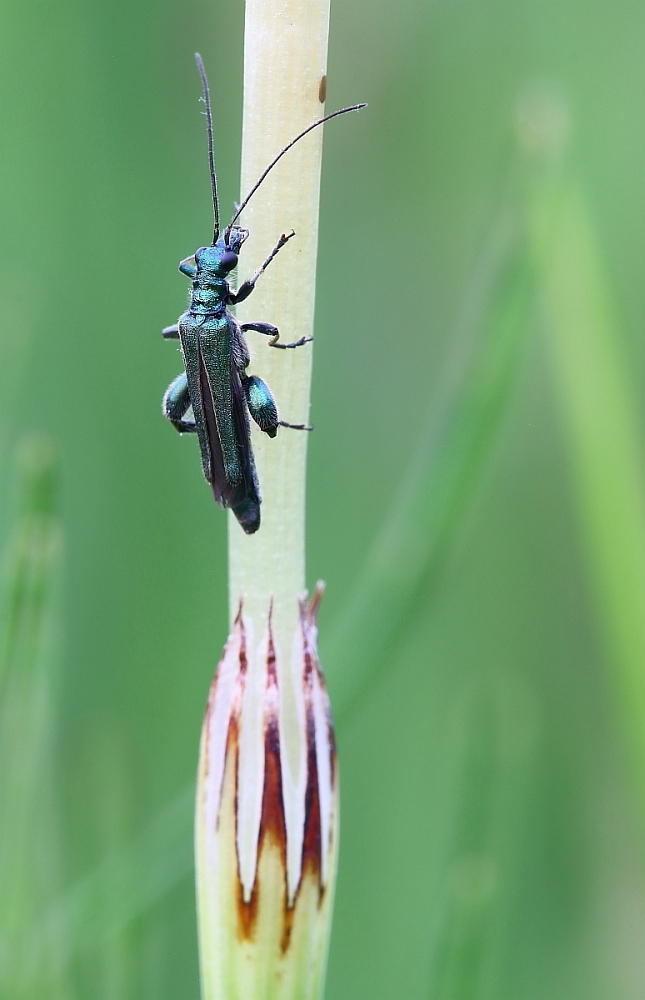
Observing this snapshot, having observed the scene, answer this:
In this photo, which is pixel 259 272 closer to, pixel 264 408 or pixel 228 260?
pixel 264 408

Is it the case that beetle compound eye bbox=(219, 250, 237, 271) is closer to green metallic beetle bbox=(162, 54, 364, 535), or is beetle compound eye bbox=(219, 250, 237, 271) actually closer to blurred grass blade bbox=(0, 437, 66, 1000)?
green metallic beetle bbox=(162, 54, 364, 535)

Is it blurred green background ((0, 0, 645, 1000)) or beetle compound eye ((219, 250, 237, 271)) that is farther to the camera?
beetle compound eye ((219, 250, 237, 271))

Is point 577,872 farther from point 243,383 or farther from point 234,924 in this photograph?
point 234,924

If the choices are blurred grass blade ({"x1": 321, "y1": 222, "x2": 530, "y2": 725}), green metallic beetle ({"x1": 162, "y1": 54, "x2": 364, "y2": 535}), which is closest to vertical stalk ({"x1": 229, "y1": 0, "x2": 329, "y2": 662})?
green metallic beetle ({"x1": 162, "y1": 54, "x2": 364, "y2": 535})

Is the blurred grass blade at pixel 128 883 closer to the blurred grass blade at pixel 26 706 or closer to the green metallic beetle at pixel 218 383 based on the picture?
the blurred grass blade at pixel 26 706

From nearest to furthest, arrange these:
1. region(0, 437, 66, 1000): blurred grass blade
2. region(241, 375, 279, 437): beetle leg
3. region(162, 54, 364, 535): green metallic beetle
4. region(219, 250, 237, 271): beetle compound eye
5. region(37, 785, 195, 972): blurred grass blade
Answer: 1. region(241, 375, 279, 437): beetle leg
2. region(0, 437, 66, 1000): blurred grass blade
3. region(162, 54, 364, 535): green metallic beetle
4. region(37, 785, 195, 972): blurred grass blade
5. region(219, 250, 237, 271): beetle compound eye

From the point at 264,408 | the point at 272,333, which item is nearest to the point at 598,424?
the point at 264,408

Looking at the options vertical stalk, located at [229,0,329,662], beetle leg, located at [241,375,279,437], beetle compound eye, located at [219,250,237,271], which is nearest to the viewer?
vertical stalk, located at [229,0,329,662]

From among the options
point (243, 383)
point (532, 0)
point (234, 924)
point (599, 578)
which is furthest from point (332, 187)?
point (234, 924)
